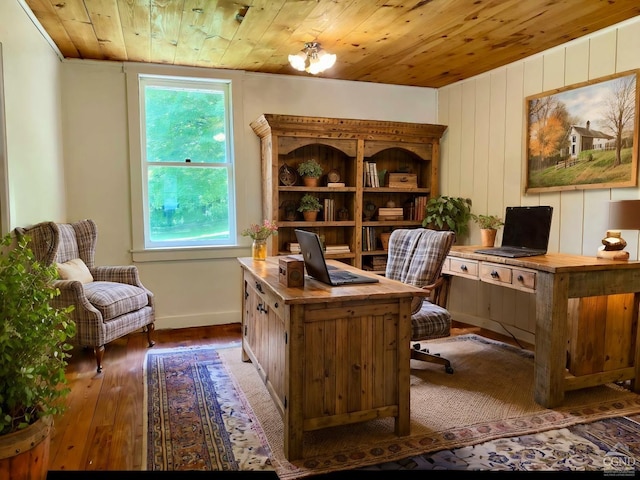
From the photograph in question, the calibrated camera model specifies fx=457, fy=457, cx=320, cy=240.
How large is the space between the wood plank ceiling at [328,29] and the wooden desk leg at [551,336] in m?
1.71

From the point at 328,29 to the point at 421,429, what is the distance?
266cm

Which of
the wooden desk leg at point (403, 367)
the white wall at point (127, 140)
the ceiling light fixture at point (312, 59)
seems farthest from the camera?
the white wall at point (127, 140)

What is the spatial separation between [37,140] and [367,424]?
2.90 m

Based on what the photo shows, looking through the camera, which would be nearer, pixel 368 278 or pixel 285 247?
pixel 368 278

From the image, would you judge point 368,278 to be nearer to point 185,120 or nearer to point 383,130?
point 383,130

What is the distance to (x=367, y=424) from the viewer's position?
2377 millimetres

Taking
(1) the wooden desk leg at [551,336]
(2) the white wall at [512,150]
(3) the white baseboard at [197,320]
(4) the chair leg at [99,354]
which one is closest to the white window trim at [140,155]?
(3) the white baseboard at [197,320]

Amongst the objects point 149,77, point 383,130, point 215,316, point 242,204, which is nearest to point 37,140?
point 149,77

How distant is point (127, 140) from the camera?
161 inches

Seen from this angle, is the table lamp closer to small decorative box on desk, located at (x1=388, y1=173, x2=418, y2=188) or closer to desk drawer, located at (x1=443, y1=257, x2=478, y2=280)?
desk drawer, located at (x1=443, y1=257, x2=478, y2=280)

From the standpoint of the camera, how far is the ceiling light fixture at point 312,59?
328cm

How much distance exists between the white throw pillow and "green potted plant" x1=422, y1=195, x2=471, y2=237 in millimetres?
3001

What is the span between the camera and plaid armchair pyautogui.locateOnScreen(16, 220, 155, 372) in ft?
9.78

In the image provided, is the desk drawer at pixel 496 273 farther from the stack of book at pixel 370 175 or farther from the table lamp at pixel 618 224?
the stack of book at pixel 370 175
